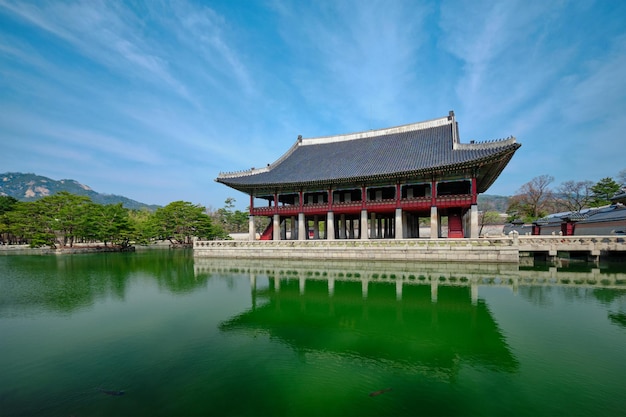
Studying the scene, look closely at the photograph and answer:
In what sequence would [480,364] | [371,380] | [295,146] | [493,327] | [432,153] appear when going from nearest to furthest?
[371,380]
[480,364]
[493,327]
[432,153]
[295,146]

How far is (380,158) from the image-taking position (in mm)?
27188

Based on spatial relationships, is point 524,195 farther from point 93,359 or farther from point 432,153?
point 93,359

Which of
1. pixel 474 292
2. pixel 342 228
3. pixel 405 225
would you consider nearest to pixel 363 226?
pixel 405 225

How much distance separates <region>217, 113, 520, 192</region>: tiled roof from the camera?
21.6 meters

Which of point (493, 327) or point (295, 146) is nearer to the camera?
point (493, 327)

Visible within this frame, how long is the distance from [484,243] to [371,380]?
676 inches

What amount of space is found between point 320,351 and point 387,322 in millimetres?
2886

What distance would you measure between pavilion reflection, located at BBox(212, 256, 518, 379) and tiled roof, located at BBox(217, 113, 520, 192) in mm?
11119

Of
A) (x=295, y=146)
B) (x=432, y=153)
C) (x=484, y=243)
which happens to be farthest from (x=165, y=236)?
(x=484, y=243)

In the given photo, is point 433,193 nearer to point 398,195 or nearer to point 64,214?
point 398,195

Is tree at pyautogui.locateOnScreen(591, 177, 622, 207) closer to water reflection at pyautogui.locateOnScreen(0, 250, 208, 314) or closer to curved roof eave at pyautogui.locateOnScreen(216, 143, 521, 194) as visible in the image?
curved roof eave at pyautogui.locateOnScreen(216, 143, 521, 194)

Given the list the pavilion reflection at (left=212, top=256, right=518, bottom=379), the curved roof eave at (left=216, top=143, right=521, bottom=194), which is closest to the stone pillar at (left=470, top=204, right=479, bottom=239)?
the curved roof eave at (left=216, top=143, right=521, bottom=194)

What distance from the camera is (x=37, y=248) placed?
41312 mm

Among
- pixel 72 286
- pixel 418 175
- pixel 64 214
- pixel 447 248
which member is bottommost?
pixel 72 286
